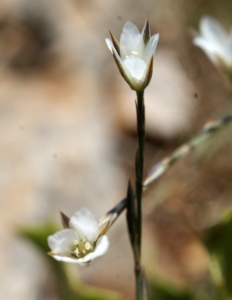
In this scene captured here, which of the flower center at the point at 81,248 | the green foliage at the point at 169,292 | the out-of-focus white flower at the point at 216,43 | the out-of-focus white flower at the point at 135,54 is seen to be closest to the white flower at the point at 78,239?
the flower center at the point at 81,248

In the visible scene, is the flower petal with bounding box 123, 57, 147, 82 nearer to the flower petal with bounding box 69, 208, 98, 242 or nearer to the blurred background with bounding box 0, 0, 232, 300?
the flower petal with bounding box 69, 208, 98, 242

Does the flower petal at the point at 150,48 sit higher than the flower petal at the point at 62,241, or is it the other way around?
the flower petal at the point at 150,48

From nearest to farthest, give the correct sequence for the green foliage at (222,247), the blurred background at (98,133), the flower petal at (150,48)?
the flower petal at (150,48) < the green foliage at (222,247) < the blurred background at (98,133)

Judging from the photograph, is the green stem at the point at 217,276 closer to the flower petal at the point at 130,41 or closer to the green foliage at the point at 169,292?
the green foliage at the point at 169,292

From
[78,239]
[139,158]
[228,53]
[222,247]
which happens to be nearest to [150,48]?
[139,158]

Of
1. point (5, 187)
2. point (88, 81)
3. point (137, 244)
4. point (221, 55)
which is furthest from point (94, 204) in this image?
point (137, 244)

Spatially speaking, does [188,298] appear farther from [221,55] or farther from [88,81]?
[88,81]

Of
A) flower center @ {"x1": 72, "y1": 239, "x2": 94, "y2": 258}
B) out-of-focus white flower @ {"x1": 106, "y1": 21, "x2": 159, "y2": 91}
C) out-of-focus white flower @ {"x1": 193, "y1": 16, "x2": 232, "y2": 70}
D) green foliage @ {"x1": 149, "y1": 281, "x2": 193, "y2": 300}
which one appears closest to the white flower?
flower center @ {"x1": 72, "y1": 239, "x2": 94, "y2": 258}

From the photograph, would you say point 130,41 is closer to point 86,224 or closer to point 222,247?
point 86,224
